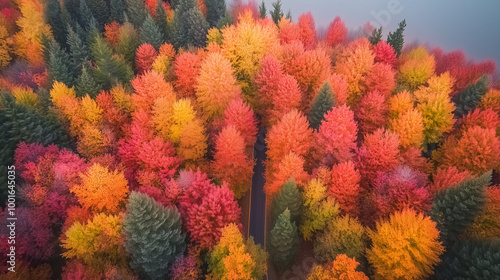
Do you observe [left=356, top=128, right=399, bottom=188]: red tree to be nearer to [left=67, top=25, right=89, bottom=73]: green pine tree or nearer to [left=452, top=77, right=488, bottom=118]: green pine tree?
[left=452, top=77, right=488, bottom=118]: green pine tree

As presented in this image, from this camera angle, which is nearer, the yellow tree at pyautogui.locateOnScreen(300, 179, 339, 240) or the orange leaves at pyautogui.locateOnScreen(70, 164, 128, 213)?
the orange leaves at pyautogui.locateOnScreen(70, 164, 128, 213)

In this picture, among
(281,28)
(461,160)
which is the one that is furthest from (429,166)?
(281,28)

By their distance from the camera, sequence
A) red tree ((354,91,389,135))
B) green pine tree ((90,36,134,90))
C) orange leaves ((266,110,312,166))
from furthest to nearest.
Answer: green pine tree ((90,36,134,90)), red tree ((354,91,389,135)), orange leaves ((266,110,312,166))

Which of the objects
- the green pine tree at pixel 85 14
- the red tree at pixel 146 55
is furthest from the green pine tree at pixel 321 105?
the green pine tree at pixel 85 14

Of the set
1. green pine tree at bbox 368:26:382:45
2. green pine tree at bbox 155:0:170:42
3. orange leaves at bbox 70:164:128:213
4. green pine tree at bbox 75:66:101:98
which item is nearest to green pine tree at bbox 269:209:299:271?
orange leaves at bbox 70:164:128:213

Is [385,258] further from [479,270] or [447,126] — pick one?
[447,126]

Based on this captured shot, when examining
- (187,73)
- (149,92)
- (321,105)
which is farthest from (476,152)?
(149,92)

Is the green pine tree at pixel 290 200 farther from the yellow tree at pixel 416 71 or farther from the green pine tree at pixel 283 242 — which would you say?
the yellow tree at pixel 416 71
